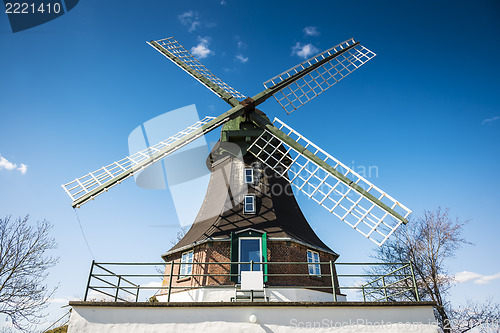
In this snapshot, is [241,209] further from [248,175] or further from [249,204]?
[248,175]

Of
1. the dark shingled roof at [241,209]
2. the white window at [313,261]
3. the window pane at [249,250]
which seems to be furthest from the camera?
the dark shingled roof at [241,209]

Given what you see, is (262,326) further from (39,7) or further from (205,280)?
(39,7)

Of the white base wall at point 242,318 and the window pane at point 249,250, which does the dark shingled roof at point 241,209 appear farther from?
the white base wall at point 242,318

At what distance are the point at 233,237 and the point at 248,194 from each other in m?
2.19

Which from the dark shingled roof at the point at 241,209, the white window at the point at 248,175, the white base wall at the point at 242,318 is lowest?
the white base wall at the point at 242,318

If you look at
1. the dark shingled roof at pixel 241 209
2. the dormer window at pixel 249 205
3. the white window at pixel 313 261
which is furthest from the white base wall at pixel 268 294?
the dormer window at pixel 249 205

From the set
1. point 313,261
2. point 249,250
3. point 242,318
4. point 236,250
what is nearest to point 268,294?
point 249,250

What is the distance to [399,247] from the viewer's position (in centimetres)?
1997

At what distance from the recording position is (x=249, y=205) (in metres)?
12.6

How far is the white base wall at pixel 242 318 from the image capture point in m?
7.42

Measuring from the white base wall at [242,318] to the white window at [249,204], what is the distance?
512cm

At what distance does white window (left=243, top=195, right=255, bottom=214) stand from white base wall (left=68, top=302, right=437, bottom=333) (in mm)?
5120

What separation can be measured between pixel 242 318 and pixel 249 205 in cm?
552

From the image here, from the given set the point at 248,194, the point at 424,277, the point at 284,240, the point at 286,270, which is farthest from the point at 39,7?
the point at 424,277
